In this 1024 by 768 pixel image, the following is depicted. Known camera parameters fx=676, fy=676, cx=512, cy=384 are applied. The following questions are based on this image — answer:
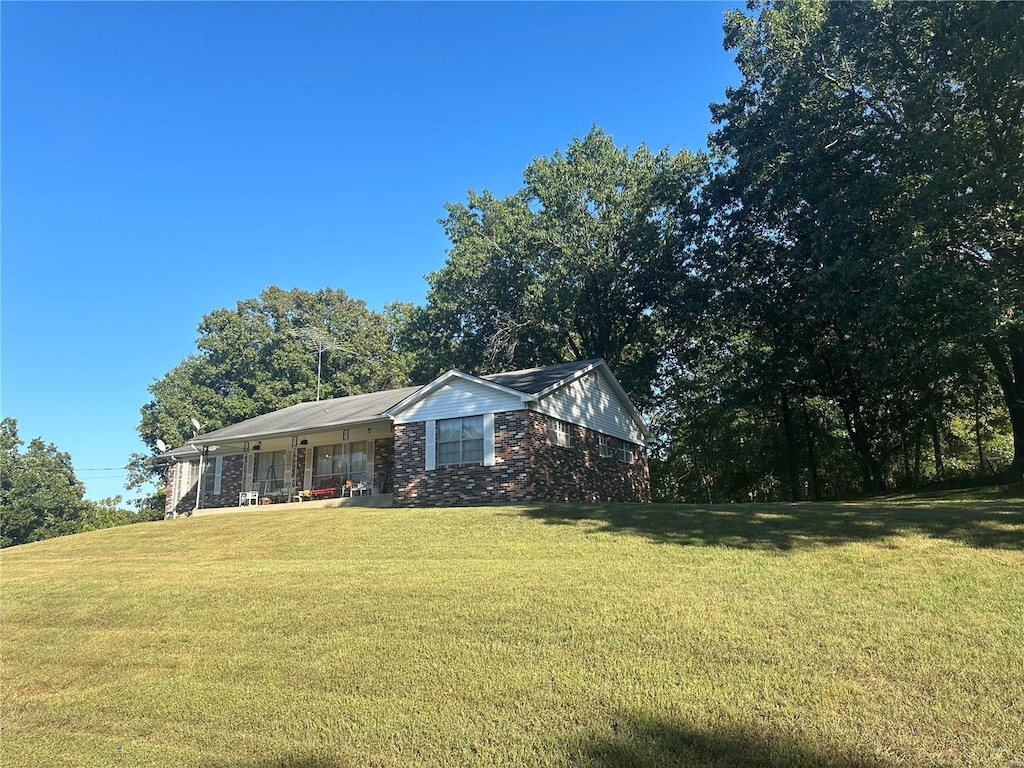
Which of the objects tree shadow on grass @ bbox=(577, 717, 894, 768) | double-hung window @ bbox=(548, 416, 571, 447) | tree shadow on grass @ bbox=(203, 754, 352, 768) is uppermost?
double-hung window @ bbox=(548, 416, 571, 447)

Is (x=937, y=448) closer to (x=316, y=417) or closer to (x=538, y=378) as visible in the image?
(x=538, y=378)

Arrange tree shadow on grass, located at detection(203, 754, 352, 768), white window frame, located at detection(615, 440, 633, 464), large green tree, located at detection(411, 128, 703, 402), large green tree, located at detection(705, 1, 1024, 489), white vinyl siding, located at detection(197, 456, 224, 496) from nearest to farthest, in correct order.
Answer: tree shadow on grass, located at detection(203, 754, 352, 768)
large green tree, located at detection(705, 1, 1024, 489)
white window frame, located at detection(615, 440, 633, 464)
white vinyl siding, located at detection(197, 456, 224, 496)
large green tree, located at detection(411, 128, 703, 402)

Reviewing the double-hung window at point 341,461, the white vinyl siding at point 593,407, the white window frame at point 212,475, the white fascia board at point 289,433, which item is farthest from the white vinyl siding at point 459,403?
the white window frame at point 212,475

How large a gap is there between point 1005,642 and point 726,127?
2167 centimetres

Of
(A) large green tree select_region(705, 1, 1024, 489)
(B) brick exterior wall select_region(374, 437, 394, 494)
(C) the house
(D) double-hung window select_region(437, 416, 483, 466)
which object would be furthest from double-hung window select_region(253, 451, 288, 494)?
(A) large green tree select_region(705, 1, 1024, 489)

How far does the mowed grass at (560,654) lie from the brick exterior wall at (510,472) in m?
6.38

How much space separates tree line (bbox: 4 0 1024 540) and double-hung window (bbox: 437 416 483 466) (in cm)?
1041

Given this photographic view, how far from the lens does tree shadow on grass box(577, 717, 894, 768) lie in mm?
3977

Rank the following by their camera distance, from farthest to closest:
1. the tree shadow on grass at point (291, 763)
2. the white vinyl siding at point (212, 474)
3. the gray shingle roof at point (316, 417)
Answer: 1. the white vinyl siding at point (212, 474)
2. the gray shingle roof at point (316, 417)
3. the tree shadow on grass at point (291, 763)

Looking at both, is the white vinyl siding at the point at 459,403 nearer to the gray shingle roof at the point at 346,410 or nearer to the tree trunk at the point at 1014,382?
the gray shingle roof at the point at 346,410

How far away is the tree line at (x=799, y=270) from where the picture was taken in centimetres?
1627

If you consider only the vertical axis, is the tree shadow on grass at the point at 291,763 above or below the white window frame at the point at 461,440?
below

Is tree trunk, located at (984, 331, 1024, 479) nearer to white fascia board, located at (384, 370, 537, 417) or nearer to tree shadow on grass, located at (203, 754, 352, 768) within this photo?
white fascia board, located at (384, 370, 537, 417)

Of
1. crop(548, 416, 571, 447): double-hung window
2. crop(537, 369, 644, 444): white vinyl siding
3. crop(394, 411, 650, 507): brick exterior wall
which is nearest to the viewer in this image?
crop(394, 411, 650, 507): brick exterior wall
